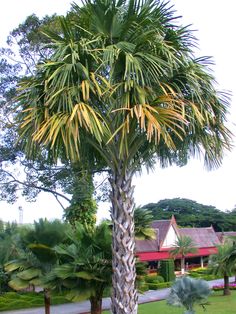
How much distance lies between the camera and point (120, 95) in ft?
24.5

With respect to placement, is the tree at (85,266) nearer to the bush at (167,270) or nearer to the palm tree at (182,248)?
the bush at (167,270)

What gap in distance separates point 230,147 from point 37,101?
143 inches

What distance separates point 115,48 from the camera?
24.3 feet

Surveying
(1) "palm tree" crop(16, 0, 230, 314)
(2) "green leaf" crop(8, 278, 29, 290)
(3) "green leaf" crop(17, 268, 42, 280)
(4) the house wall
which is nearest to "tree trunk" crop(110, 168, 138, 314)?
(1) "palm tree" crop(16, 0, 230, 314)

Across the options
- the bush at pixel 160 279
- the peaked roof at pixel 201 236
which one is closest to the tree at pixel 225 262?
the bush at pixel 160 279

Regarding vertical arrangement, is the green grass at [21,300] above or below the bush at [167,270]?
above

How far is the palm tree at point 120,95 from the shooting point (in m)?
7.07

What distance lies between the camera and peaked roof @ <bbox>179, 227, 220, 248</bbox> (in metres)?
52.4

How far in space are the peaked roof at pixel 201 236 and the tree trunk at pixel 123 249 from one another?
4408cm

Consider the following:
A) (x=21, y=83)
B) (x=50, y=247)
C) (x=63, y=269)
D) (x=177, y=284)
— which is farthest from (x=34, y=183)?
(x=177, y=284)

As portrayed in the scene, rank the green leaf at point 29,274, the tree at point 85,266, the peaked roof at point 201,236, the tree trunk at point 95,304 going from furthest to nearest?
the peaked roof at point 201,236 < the green leaf at point 29,274 < the tree trunk at point 95,304 < the tree at point 85,266

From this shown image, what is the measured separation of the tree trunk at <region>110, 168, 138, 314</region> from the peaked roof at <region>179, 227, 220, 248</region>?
44.1m

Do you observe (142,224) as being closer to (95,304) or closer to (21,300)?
(21,300)

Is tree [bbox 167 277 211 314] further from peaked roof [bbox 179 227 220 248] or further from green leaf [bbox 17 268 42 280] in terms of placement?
peaked roof [bbox 179 227 220 248]
